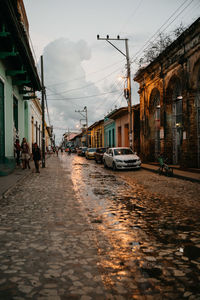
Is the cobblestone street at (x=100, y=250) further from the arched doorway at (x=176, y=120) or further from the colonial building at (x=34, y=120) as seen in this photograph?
the colonial building at (x=34, y=120)

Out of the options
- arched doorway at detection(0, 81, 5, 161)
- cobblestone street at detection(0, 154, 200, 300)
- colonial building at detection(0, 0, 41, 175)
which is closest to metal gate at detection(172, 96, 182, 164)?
colonial building at detection(0, 0, 41, 175)

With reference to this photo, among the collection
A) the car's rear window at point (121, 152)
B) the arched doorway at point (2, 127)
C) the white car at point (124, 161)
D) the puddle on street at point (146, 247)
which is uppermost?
the arched doorway at point (2, 127)

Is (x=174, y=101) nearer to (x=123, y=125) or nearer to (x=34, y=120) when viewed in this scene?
(x=123, y=125)

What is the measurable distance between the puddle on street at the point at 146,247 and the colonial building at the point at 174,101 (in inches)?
345

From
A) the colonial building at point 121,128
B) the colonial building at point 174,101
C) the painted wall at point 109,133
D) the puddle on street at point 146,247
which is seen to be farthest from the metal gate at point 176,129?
the painted wall at point 109,133

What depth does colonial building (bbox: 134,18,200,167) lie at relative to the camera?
46.7ft

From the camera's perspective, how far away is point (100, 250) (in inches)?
145

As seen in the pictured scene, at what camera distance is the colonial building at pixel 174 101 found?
560 inches

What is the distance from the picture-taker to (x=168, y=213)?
5734 millimetres

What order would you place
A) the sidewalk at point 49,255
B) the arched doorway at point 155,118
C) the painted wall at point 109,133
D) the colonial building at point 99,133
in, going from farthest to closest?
the colonial building at point 99,133
the painted wall at point 109,133
the arched doorway at point 155,118
the sidewalk at point 49,255

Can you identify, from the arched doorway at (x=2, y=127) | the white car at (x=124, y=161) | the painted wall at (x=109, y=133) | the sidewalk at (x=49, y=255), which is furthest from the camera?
the painted wall at (x=109, y=133)

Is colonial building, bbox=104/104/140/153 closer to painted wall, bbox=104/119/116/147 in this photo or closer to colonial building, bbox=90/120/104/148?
painted wall, bbox=104/119/116/147

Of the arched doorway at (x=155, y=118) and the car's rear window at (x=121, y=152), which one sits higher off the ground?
the arched doorway at (x=155, y=118)

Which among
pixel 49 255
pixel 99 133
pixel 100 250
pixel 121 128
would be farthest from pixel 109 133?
pixel 49 255
